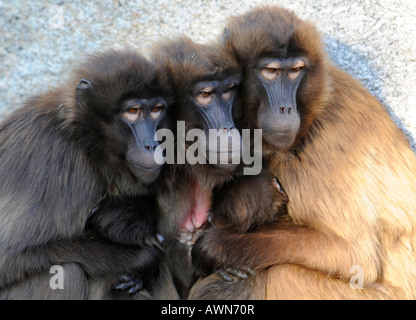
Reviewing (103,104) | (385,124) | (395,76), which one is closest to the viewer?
(103,104)

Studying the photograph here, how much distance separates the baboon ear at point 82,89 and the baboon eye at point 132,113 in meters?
0.28

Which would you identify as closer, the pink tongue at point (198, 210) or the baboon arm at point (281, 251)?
the baboon arm at point (281, 251)

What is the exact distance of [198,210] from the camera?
15.1 feet

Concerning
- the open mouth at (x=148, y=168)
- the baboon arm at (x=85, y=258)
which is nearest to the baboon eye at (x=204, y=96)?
the open mouth at (x=148, y=168)

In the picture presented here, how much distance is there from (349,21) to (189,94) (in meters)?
1.74

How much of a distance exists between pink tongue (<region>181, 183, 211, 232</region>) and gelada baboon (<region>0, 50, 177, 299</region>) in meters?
0.30

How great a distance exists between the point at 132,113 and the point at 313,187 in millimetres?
1204

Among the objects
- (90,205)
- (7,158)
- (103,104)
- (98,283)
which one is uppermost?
(103,104)

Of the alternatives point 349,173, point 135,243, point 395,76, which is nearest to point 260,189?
point 349,173

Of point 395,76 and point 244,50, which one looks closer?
point 244,50

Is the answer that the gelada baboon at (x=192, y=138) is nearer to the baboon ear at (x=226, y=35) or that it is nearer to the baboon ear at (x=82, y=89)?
the baboon ear at (x=226, y=35)

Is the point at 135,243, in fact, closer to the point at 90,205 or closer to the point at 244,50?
the point at 90,205

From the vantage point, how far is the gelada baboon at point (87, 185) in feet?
13.3

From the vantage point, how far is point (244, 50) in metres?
4.24
